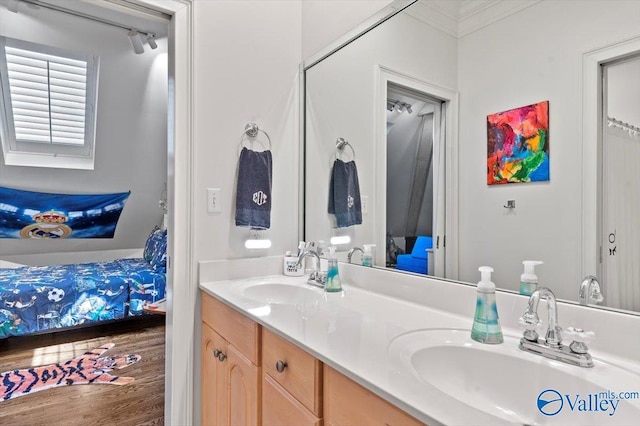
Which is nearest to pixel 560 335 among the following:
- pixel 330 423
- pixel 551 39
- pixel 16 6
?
pixel 330 423

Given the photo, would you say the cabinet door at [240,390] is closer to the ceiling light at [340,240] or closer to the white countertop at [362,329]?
the white countertop at [362,329]

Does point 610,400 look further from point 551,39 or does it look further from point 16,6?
point 16,6

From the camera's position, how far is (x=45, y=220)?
12.6 ft

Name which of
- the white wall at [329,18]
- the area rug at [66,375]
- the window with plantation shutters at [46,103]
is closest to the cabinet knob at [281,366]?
the white wall at [329,18]

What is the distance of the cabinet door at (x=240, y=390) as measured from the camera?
3.51ft

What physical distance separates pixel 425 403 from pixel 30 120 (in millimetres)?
4217

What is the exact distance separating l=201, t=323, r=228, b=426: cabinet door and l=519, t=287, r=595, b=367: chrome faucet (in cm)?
98

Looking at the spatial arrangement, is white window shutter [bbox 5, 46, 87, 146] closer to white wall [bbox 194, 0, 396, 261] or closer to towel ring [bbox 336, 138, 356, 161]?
white wall [bbox 194, 0, 396, 261]

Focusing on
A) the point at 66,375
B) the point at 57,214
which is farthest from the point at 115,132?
the point at 66,375

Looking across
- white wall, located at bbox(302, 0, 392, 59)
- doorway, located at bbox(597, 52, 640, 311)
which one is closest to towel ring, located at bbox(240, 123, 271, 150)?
white wall, located at bbox(302, 0, 392, 59)

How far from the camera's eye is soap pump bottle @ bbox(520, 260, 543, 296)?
0.92 metres

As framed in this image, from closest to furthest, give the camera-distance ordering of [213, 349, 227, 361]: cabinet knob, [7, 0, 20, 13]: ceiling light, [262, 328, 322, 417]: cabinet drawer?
1. [262, 328, 322, 417]: cabinet drawer
2. [213, 349, 227, 361]: cabinet knob
3. [7, 0, 20, 13]: ceiling light

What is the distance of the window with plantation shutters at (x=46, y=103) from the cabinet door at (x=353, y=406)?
3560mm

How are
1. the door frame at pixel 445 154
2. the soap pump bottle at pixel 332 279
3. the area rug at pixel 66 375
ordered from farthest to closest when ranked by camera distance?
the area rug at pixel 66 375
the soap pump bottle at pixel 332 279
the door frame at pixel 445 154
